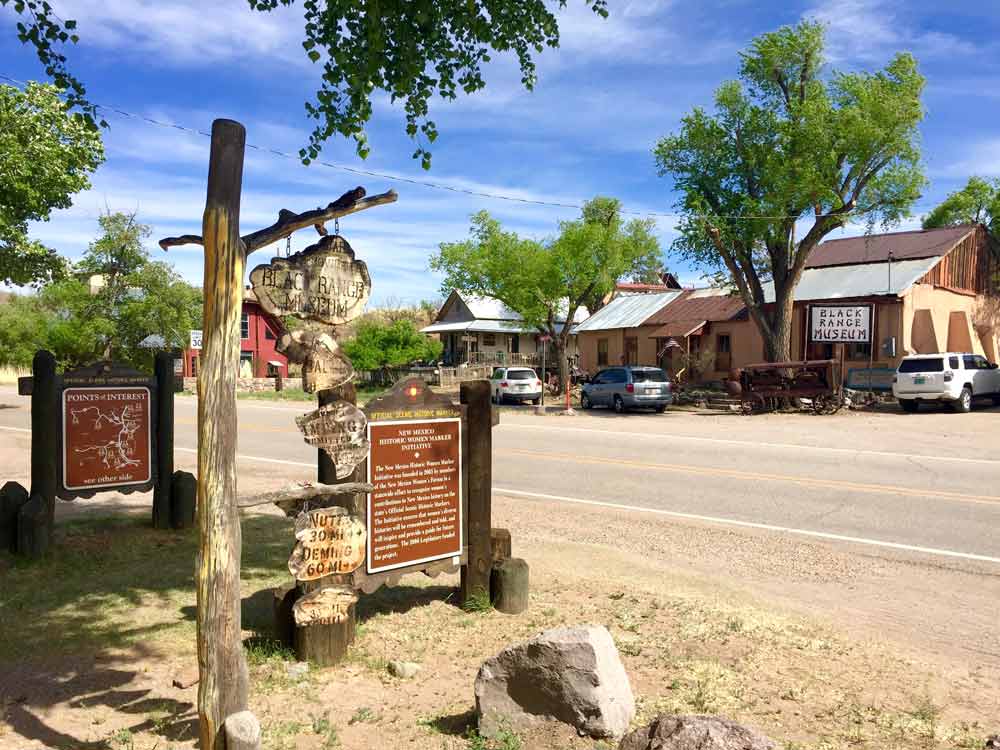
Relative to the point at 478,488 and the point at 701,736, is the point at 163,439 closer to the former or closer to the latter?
the point at 478,488

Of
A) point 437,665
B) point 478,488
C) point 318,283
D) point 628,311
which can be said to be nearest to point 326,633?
point 437,665

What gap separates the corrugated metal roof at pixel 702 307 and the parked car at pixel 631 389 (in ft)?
40.8

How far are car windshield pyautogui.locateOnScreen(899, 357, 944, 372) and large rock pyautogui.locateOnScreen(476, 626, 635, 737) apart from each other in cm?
2445

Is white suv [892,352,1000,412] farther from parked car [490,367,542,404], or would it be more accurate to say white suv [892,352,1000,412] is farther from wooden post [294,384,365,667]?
wooden post [294,384,365,667]

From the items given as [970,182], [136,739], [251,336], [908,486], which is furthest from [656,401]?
[251,336]

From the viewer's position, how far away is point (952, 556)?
7773mm

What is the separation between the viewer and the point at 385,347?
4481cm

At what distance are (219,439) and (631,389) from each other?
2442 centimetres

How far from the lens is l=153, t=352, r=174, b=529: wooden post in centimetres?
883

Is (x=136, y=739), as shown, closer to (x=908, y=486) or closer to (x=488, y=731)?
(x=488, y=731)

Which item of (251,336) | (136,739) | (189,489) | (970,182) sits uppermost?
(970,182)

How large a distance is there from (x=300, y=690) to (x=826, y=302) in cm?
3263

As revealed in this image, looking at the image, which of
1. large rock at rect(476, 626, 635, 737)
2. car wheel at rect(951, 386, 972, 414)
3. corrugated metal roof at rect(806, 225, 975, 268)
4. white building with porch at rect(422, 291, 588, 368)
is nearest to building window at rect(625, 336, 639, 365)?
corrugated metal roof at rect(806, 225, 975, 268)

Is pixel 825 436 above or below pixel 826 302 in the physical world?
below
